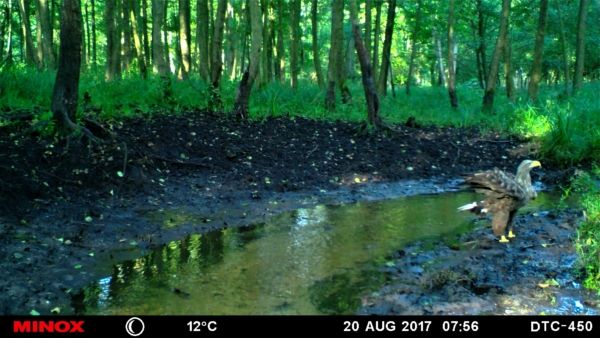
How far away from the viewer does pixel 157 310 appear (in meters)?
4.46

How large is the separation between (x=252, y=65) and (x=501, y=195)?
734 cm

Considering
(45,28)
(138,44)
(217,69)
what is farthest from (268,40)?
(217,69)

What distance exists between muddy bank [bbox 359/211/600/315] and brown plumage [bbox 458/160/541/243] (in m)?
0.30

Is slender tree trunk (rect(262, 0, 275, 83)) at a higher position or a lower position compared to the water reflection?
higher

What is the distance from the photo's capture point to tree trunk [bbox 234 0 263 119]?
1184 centimetres

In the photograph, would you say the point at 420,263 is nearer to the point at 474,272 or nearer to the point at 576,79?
the point at 474,272

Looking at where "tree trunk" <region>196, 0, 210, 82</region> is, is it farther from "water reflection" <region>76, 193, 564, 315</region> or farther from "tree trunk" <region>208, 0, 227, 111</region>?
"water reflection" <region>76, 193, 564, 315</region>

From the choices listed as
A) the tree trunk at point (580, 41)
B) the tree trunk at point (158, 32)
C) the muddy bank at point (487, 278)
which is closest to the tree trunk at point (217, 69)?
the tree trunk at point (158, 32)

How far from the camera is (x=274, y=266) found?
566cm

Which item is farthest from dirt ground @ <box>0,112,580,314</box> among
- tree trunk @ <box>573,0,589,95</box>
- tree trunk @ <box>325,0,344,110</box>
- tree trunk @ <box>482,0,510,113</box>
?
tree trunk @ <box>573,0,589,95</box>
